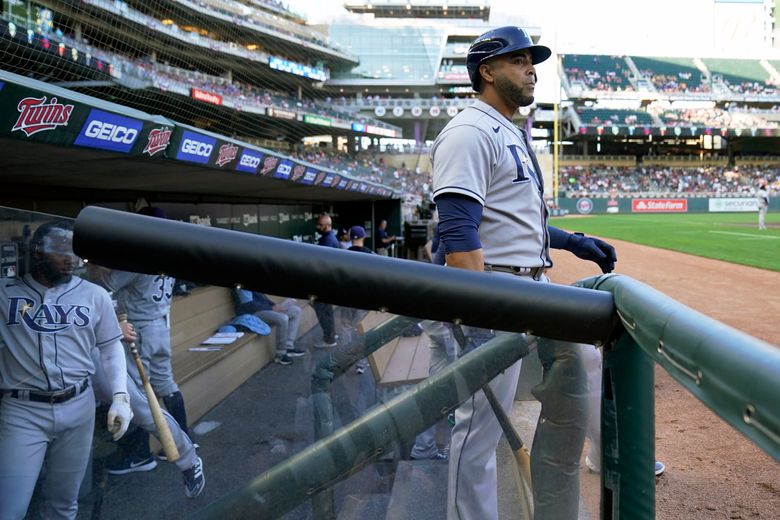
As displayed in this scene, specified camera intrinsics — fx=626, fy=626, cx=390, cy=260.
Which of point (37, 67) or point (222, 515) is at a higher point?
point (37, 67)

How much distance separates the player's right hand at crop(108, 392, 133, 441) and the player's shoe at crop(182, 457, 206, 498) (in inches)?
4.9

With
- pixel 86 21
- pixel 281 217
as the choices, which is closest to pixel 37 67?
pixel 281 217

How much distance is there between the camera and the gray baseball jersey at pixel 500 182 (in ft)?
6.35

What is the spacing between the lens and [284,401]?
3.61ft

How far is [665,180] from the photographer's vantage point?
50688 mm

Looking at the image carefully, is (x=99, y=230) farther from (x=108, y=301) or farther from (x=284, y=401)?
(x=284, y=401)

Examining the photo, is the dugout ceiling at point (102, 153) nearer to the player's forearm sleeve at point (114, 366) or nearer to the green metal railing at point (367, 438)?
the player's forearm sleeve at point (114, 366)

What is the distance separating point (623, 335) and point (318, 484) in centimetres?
52

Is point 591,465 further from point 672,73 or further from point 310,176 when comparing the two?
point 672,73

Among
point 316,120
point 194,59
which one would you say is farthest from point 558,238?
point 316,120

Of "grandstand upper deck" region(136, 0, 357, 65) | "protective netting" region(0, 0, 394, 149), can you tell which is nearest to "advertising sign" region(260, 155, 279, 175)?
"protective netting" region(0, 0, 394, 149)

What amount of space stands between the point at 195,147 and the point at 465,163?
3126 millimetres

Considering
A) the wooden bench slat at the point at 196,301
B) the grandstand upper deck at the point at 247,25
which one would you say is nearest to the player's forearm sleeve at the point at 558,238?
the wooden bench slat at the point at 196,301

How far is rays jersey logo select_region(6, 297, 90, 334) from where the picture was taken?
41.6 inches
